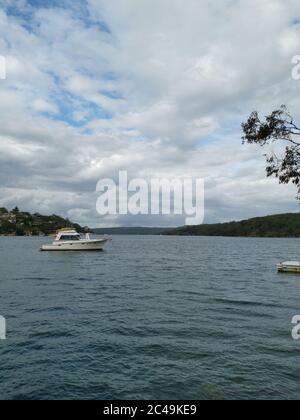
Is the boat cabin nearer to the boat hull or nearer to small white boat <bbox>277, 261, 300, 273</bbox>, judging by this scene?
the boat hull

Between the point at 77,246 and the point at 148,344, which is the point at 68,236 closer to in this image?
the point at 77,246

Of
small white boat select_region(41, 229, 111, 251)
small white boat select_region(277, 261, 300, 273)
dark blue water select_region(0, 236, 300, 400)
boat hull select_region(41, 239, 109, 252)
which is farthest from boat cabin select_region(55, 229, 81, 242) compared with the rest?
dark blue water select_region(0, 236, 300, 400)

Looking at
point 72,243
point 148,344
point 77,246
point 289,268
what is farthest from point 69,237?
point 148,344

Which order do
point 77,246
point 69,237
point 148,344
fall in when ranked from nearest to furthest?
point 148,344, point 77,246, point 69,237

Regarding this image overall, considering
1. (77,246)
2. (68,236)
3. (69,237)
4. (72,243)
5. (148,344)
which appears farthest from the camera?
(68,236)

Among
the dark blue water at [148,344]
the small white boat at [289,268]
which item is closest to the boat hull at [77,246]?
the small white boat at [289,268]

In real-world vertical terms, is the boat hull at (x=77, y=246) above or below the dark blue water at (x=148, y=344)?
above

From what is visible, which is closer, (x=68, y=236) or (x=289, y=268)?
(x=289, y=268)

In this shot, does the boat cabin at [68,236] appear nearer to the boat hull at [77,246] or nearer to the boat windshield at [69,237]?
the boat windshield at [69,237]

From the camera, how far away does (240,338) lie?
1992 cm

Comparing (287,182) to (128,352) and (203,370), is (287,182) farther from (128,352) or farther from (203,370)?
(128,352)

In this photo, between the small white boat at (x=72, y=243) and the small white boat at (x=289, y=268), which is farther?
the small white boat at (x=72, y=243)

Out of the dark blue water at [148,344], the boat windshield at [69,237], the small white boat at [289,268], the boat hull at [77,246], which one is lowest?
the dark blue water at [148,344]
